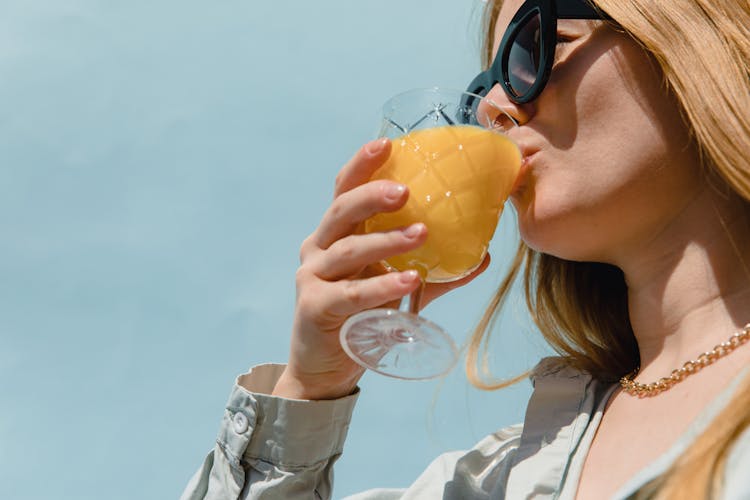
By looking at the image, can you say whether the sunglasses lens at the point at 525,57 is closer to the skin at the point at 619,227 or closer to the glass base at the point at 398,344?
the skin at the point at 619,227

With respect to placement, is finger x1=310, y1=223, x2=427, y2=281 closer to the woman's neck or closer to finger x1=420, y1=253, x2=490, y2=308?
finger x1=420, y1=253, x2=490, y2=308

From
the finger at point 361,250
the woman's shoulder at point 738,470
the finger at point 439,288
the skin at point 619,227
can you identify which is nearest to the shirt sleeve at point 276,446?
the skin at point 619,227

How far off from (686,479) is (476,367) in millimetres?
1260

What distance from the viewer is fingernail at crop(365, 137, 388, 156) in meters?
2.16

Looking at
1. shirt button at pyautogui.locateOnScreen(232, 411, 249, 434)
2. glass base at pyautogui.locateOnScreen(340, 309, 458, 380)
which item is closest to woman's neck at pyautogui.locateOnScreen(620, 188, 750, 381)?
glass base at pyautogui.locateOnScreen(340, 309, 458, 380)

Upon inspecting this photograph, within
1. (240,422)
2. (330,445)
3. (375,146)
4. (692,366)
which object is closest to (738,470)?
(692,366)

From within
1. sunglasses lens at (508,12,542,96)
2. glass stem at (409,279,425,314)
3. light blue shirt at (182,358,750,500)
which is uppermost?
sunglasses lens at (508,12,542,96)

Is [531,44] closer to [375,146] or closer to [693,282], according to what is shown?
[375,146]

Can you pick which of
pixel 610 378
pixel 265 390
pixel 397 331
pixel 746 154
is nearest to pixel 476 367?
pixel 610 378

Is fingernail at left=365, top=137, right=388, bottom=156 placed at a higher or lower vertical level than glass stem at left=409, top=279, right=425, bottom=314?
higher

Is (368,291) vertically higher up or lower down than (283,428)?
higher up

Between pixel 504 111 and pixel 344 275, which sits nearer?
pixel 344 275

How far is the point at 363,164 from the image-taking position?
2.20 metres

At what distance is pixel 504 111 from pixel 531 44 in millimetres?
236
